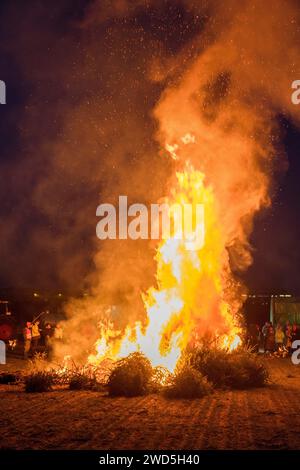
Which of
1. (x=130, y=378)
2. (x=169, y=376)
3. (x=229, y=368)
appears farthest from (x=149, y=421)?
(x=229, y=368)

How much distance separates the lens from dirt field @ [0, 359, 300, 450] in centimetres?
604

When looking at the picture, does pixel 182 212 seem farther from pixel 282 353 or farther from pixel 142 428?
pixel 282 353

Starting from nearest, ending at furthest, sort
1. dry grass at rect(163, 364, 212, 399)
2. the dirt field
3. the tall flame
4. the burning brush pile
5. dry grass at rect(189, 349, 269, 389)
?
the dirt field → dry grass at rect(163, 364, 212, 399) → the burning brush pile → dry grass at rect(189, 349, 269, 389) → the tall flame

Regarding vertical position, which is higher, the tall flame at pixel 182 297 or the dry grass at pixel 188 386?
the tall flame at pixel 182 297

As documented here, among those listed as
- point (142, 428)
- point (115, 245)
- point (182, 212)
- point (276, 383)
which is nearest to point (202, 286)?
point (182, 212)

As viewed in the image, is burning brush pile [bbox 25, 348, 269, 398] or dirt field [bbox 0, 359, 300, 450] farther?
burning brush pile [bbox 25, 348, 269, 398]

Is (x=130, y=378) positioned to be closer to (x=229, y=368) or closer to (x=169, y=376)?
(x=169, y=376)

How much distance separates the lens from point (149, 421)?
7.24 m

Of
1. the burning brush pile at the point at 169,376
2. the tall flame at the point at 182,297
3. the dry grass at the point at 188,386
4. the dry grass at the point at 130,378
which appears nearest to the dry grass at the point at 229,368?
the burning brush pile at the point at 169,376

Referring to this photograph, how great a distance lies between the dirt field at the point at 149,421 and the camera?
6.04 m

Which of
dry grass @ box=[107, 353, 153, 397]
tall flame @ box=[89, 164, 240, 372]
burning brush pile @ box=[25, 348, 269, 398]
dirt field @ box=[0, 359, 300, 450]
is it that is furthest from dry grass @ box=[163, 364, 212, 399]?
tall flame @ box=[89, 164, 240, 372]

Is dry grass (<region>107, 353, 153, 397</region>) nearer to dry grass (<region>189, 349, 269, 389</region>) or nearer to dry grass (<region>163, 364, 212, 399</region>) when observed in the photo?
dry grass (<region>163, 364, 212, 399</region>)

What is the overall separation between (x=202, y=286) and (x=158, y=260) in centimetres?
130

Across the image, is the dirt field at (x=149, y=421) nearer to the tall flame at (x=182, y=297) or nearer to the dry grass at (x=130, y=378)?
the dry grass at (x=130, y=378)
